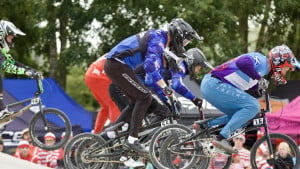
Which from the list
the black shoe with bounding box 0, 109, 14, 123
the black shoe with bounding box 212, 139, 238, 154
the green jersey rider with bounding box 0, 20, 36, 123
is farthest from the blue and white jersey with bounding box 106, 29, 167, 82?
the black shoe with bounding box 0, 109, 14, 123

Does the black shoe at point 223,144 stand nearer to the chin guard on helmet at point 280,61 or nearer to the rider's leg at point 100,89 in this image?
the chin guard on helmet at point 280,61

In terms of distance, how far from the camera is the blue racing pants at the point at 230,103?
8.16m

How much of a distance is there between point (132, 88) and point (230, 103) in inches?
48.7

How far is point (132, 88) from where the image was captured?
8.38 m

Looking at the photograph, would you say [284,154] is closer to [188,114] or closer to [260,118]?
[260,118]

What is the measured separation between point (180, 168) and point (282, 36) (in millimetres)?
11392

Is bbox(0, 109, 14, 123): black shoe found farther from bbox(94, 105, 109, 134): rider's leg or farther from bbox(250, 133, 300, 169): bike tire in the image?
bbox(250, 133, 300, 169): bike tire

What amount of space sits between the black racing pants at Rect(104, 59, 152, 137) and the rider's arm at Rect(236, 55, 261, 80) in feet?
3.95

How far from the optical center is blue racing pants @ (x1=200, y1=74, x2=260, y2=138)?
26.8ft

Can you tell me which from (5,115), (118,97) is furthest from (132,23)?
(118,97)

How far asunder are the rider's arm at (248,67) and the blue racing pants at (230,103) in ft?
0.85

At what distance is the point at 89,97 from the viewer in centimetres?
3081

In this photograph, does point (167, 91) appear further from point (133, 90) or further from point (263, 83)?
point (263, 83)

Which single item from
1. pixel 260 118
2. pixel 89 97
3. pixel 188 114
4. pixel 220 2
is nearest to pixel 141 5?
pixel 220 2
